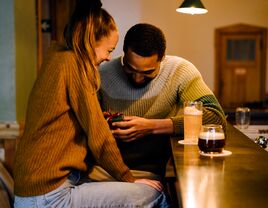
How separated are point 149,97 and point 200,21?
24.0ft

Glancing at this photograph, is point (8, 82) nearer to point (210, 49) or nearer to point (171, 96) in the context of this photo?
point (171, 96)

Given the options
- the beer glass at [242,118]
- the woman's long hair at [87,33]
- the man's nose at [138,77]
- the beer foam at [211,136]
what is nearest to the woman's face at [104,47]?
the woman's long hair at [87,33]

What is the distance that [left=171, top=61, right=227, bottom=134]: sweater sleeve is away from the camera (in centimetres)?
200

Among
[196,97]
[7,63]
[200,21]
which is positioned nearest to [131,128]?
[196,97]

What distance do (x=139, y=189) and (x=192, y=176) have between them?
317mm

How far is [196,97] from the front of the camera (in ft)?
6.59

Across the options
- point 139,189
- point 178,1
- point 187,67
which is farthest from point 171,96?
point 178,1

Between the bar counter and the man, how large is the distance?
171 mm

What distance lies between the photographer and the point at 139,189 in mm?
1585

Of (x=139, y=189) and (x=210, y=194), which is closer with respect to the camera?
(x=210, y=194)

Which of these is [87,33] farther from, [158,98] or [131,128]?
[158,98]

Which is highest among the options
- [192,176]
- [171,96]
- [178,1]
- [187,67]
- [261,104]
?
[178,1]

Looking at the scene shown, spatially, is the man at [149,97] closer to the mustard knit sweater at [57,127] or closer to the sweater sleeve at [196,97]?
the sweater sleeve at [196,97]

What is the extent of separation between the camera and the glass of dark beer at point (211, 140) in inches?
64.6
